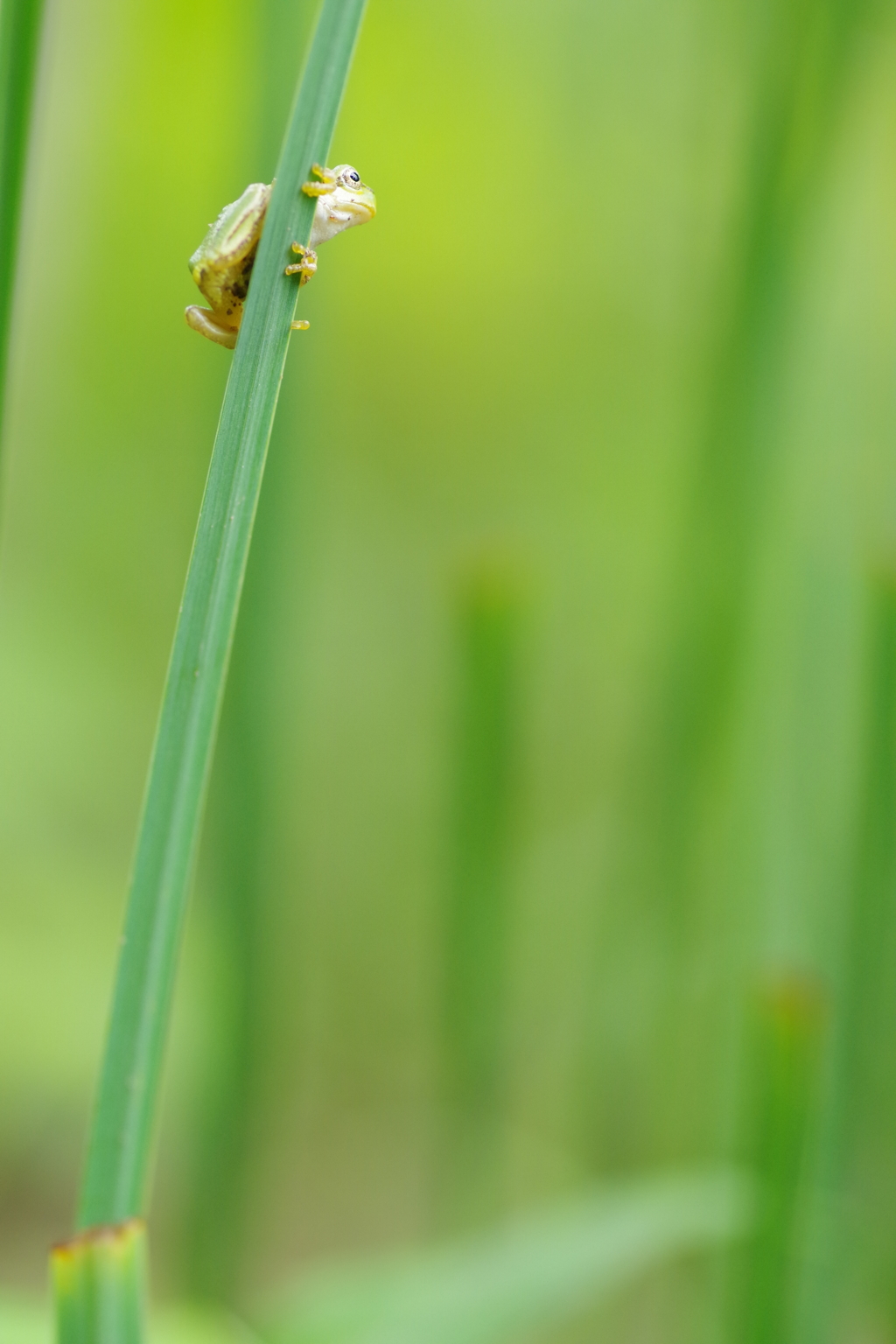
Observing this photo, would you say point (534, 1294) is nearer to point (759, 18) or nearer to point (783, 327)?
point (783, 327)

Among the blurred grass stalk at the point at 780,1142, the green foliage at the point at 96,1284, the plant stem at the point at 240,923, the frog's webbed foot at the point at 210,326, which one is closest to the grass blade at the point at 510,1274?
the blurred grass stalk at the point at 780,1142

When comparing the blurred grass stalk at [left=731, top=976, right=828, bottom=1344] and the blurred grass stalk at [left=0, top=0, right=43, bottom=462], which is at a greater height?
the blurred grass stalk at [left=0, top=0, right=43, bottom=462]

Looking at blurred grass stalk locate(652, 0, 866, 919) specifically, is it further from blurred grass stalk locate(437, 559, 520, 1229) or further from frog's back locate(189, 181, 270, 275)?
frog's back locate(189, 181, 270, 275)

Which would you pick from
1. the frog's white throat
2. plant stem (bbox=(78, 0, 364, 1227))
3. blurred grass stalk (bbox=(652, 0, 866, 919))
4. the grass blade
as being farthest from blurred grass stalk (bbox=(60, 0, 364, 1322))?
blurred grass stalk (bbox=(652, 0, 866, 919))

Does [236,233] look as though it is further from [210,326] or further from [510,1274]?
[510,1274]

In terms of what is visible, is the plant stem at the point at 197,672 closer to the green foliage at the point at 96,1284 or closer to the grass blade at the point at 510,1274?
the green foliage at the point at 96,1284

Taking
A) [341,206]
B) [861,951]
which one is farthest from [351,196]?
[861,951]

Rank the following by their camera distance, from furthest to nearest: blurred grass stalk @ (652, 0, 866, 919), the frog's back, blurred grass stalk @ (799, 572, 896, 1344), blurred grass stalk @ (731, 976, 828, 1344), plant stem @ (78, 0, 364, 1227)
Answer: blurred grass stalk @ (652, 0, 866, 919)
blurred grass stalk @ (799, 572, 896, 1344)
blurred grass stalk @ (731, 976, 828, 1344)
the frog's back
plant stem @ (78, 0, 364, 1227)
